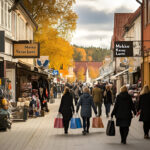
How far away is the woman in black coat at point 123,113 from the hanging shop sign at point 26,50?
880 centimetres

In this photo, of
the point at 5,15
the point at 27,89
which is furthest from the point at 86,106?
the point at 27,89

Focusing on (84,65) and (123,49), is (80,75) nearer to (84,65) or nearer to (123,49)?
(84,65)

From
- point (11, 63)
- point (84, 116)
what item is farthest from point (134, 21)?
point (84, 116)

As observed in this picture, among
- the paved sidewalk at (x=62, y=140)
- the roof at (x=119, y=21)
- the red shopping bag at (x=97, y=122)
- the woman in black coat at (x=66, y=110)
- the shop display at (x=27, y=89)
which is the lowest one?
the paved sidewalk at (x=62, y=140)

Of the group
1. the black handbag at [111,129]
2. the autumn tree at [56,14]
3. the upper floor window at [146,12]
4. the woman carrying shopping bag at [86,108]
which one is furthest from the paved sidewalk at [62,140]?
the autumn tree at [56,14]

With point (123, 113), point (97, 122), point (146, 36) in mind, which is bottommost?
point (97, 122)

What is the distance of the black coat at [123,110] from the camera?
480 inches

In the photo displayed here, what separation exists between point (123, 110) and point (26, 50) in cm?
960

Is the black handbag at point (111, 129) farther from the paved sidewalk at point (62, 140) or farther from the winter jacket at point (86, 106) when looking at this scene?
the winter jacket at point (86, 106)

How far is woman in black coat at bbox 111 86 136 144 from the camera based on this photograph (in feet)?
39.9

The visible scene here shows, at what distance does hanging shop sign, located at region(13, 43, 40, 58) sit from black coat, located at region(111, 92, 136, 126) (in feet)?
28.9

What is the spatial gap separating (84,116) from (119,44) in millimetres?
10275

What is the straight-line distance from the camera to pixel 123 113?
484 inches

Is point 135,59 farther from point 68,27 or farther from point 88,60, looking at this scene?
point 88,60
